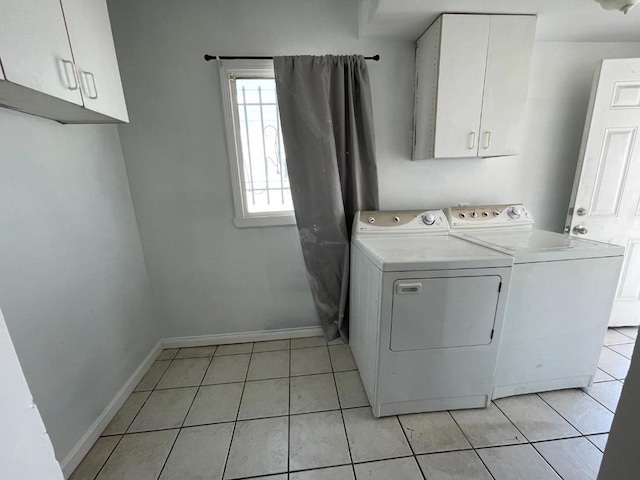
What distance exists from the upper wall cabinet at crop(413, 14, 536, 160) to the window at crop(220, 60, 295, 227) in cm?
108

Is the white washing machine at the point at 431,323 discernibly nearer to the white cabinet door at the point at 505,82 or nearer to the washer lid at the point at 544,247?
the washer lid at the point at 544,247

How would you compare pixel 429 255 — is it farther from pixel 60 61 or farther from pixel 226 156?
pixel 60 61

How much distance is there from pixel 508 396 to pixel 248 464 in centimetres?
156

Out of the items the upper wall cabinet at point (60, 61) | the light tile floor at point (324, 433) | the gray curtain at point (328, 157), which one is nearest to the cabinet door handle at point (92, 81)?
the upper wall cabinet at point (60, 61)

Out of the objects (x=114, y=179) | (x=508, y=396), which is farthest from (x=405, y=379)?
(x=114, y=179)

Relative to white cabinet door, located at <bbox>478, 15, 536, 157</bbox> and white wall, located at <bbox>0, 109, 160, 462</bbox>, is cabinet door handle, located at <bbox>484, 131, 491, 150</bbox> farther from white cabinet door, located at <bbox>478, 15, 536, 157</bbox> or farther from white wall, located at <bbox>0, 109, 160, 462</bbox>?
white wall, located at <bbox>0, 109, 160, 462</bbox>

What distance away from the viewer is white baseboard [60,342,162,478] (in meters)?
1.24

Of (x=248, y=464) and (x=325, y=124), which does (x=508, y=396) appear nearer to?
(x=248, y=464)

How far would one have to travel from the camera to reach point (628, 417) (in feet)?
1.69

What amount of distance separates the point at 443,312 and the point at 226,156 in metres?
1.76

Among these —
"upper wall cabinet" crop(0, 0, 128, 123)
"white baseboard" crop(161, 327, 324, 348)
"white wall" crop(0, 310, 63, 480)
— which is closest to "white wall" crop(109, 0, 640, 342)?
"white baseboard" crop(161, 327, 324, 348)

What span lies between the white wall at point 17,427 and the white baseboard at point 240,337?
→ 66.2 inches

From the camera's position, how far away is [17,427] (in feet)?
1.58

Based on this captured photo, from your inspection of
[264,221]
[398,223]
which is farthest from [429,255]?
[264,221]
